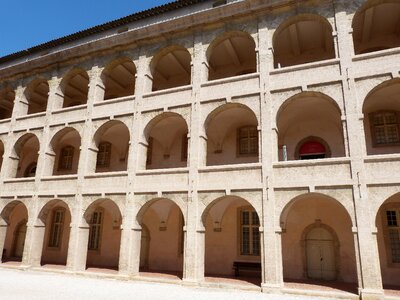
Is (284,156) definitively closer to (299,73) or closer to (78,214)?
(299,73)

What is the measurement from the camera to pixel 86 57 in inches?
715

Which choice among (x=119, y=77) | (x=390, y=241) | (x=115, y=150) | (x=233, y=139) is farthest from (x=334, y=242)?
(x=119, y=77)

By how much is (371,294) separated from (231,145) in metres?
8.87

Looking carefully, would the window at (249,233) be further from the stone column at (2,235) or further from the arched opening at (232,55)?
the stone column at (2,235)

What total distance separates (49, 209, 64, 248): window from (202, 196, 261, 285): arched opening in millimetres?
9790

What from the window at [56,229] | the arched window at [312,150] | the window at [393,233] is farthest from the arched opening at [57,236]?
the window at [393,233]

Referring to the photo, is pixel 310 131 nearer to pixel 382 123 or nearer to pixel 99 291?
pixel 382 123

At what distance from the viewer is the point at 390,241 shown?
43.7 feet

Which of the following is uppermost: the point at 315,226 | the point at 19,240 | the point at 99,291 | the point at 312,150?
the point at 312,150

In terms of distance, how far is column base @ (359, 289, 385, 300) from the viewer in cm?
1020

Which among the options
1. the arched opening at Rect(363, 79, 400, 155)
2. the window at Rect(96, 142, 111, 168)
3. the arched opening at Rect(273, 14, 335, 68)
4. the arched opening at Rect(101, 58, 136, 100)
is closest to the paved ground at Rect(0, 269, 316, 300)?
the window at Rect(96, 142, 111, 168)

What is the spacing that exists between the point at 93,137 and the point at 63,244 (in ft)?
24.8

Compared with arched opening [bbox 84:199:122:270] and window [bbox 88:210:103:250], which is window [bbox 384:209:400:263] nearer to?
arched opening [bbox 84:199:122:270]

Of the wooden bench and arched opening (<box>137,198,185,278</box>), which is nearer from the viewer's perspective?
the wooden bench
